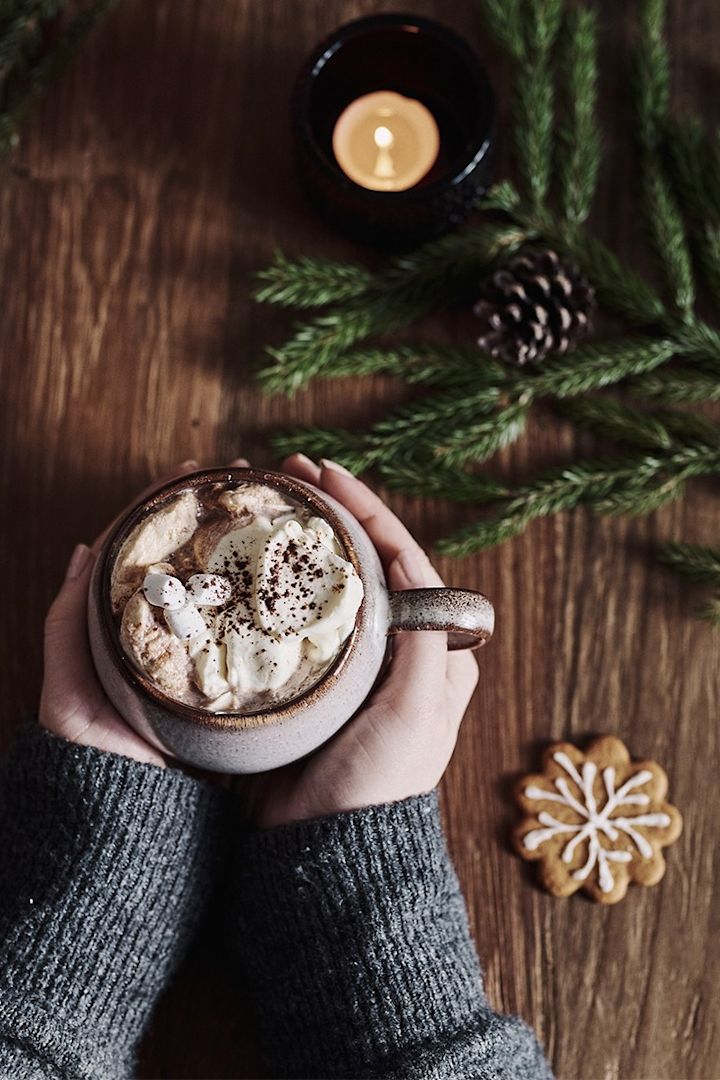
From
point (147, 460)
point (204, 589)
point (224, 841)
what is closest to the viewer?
point (204, 589)

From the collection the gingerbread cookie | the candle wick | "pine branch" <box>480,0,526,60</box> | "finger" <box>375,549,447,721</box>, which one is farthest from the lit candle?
the gingerbread cookie

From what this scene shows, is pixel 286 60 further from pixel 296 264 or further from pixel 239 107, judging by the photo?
pixel 296 264

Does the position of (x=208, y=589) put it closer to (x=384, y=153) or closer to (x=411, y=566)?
(x=411, y=566)

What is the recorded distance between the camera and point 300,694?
759 millimetres

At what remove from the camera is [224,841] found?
3.15 feet

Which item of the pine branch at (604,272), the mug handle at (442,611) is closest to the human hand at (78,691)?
the mug handle at (442,611)

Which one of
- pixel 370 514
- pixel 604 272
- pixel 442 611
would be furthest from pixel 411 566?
pixel 604 272

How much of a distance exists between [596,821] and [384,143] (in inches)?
28.0

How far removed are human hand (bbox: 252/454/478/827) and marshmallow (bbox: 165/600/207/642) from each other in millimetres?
211

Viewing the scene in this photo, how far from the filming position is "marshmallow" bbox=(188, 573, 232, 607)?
2.45 ft

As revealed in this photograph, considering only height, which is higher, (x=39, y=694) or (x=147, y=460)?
(x=147, y=460)

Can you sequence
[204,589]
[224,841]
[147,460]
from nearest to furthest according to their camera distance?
[204,589]
[224,841]
[147,460]

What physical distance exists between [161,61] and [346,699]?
77 centimetres

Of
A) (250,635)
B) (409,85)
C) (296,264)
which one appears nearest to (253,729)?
(250,635)
